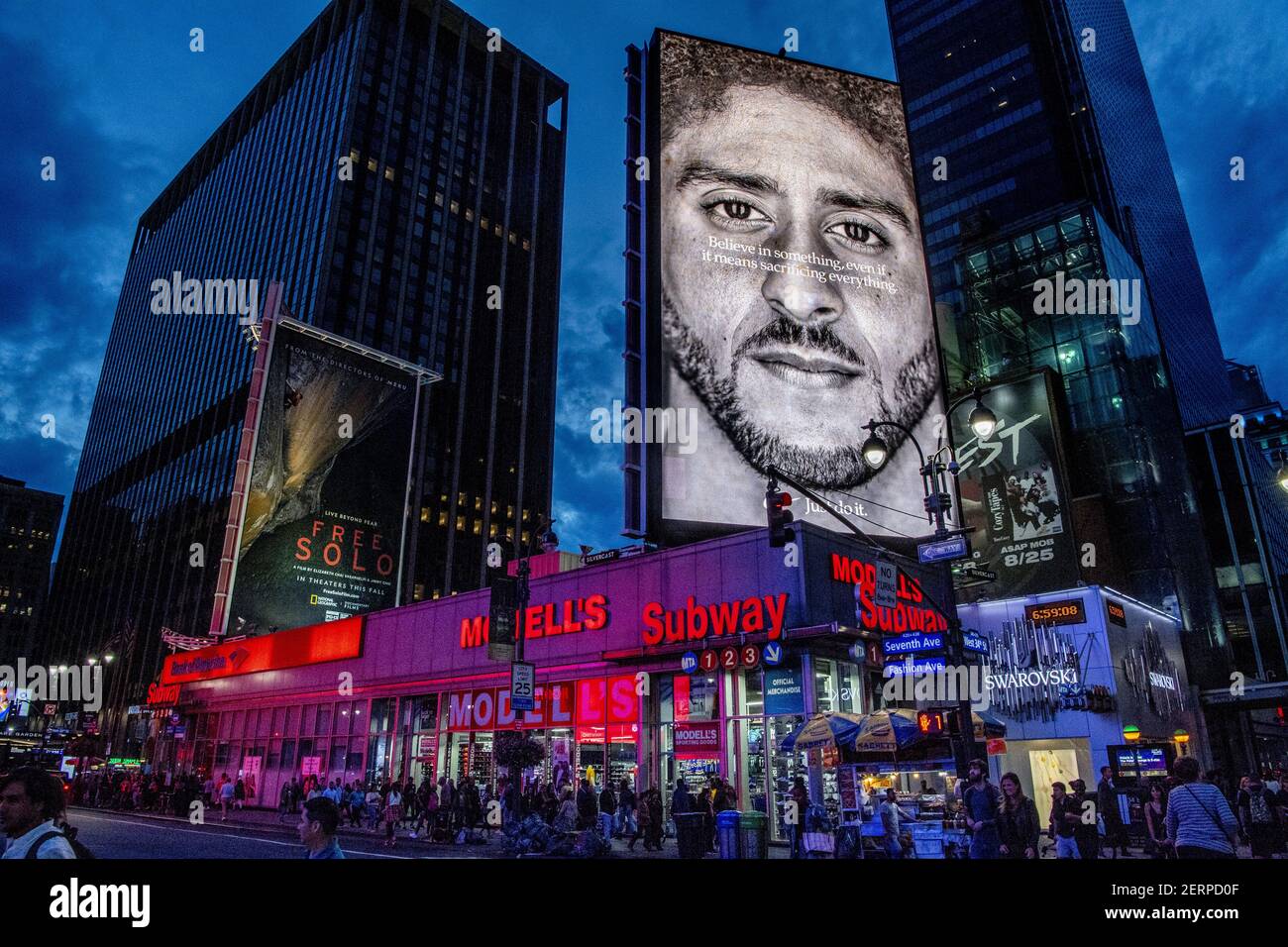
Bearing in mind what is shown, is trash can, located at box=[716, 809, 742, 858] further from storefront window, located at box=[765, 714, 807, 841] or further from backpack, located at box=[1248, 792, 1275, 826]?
backpack, located at box=[1248, 792, 1275, 826]

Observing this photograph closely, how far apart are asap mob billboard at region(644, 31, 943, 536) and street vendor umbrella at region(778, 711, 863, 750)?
32.9 ft

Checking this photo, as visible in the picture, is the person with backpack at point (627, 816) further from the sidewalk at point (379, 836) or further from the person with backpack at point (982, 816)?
the person with backpack at point (982, 816)

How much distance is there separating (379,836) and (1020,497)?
120ft

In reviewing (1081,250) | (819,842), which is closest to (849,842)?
(819,842)

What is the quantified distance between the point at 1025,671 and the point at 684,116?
85.3ft

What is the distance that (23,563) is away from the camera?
459 ft

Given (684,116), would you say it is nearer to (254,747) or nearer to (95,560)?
(254,747)

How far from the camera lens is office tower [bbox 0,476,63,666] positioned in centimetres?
13575

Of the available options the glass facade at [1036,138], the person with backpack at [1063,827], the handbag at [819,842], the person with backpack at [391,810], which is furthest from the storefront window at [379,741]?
the glass facade at [1036,138]

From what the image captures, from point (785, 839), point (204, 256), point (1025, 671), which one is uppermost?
point (204, 256)

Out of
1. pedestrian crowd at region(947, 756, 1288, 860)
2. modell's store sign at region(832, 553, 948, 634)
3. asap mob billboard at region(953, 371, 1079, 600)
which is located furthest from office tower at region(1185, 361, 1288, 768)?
pedestrian crowd at region(947, 756, 1288, 860)

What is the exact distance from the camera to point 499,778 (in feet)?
85.0

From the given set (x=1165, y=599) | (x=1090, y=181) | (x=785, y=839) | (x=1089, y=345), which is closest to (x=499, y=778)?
(x=785, y=839)
